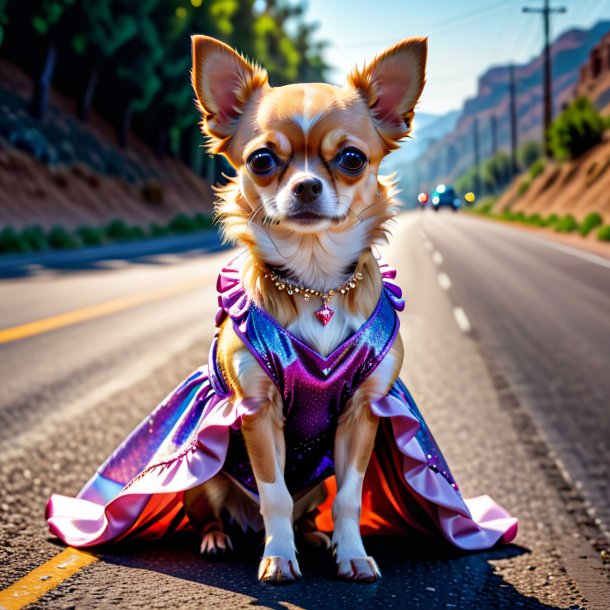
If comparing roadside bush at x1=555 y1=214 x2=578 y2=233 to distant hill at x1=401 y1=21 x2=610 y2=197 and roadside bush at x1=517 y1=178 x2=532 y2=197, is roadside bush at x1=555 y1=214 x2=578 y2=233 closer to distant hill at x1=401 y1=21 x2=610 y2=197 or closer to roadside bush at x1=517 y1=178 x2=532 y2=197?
roadside bush at x1=517 y1=178 x2=532 y2=197

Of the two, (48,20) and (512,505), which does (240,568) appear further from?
(48,20)

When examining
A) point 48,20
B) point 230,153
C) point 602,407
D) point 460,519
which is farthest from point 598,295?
point 48,20

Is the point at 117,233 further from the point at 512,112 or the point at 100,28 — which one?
the point at 512,112

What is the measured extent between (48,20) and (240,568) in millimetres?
41546

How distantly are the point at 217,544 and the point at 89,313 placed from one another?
1078 centimetres

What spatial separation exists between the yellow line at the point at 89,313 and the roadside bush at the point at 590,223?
1483 cm

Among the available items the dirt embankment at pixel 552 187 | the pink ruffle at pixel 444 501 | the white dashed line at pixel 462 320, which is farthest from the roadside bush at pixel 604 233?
the pink ruffle at pixel 444 501

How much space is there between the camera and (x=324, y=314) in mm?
2871

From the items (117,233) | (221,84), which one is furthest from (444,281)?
(117,233)

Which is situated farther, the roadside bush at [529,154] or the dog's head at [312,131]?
the roadside bush at [529,154]

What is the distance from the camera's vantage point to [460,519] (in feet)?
11.9

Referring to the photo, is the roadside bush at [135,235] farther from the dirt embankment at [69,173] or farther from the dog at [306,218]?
the dog at [306,218]

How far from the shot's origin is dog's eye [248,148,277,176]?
8.59ft

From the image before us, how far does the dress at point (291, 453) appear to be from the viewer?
294 centimetres
